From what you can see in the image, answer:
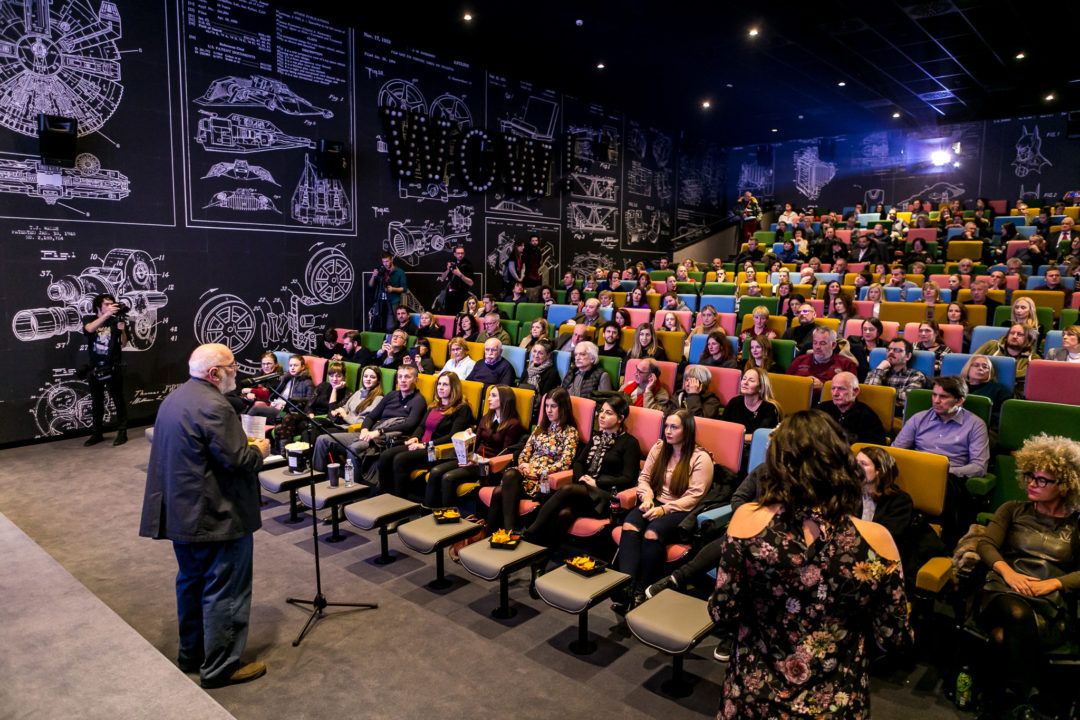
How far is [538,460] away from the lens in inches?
175

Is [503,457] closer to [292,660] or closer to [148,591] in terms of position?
[292,660]

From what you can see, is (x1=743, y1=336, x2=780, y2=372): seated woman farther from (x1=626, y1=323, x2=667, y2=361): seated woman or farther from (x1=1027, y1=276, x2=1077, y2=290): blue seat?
(x1=1027, y1=276, x2=1077, y2=290): blue seat

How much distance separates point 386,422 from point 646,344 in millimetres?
2441

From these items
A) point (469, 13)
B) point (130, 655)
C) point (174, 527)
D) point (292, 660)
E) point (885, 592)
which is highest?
point (469, 13)

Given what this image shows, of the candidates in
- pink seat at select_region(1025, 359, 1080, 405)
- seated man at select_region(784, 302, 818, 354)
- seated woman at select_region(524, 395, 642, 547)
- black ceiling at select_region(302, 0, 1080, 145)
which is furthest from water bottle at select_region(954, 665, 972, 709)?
black ceiling at select_region(302, 0, 1080, 145)

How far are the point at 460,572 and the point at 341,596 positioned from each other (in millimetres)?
702

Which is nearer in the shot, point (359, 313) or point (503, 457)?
point (503, 457)

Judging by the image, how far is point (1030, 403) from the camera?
3959mm

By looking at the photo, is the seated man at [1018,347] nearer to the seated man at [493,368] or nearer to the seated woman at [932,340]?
the seated woman at [932,340]

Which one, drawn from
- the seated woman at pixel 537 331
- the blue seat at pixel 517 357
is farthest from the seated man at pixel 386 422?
the seated woman at pixel 537 331

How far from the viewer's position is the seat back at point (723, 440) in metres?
3.94

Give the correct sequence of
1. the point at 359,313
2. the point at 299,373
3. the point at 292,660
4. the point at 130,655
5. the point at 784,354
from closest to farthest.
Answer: the point at 130,655, the point at 292,660, the point at 784,354, the point at 299,373, the point at 359,313

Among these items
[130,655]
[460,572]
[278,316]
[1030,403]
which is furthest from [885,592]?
[278,316]

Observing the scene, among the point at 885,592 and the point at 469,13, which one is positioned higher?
the point at 469,13
